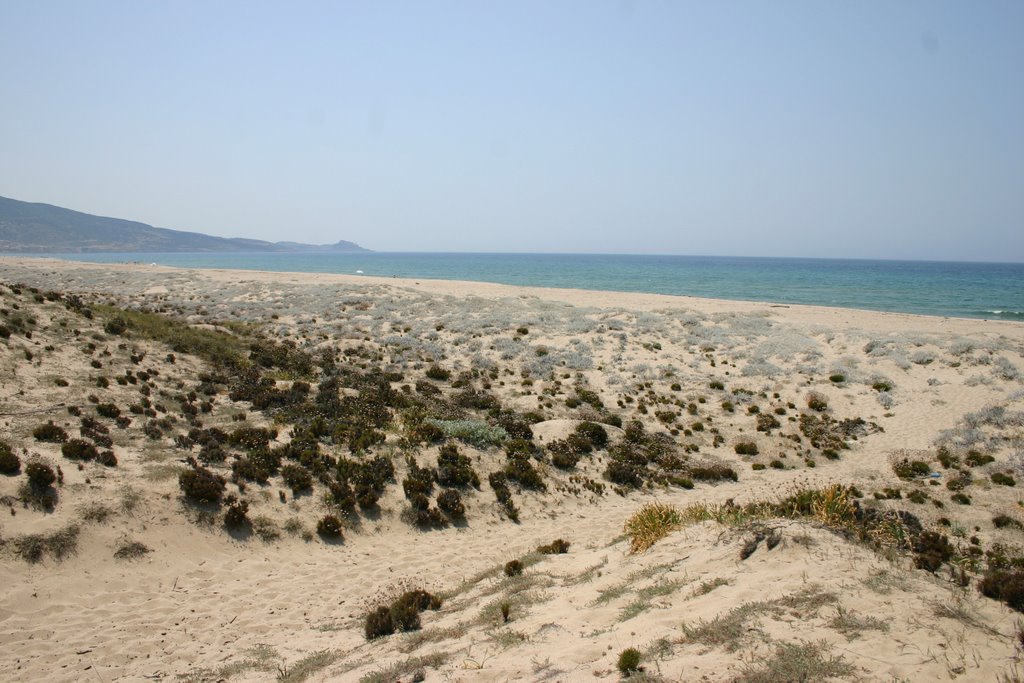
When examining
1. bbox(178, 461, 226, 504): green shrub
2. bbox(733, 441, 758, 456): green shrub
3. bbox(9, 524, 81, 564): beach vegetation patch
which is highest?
bbox(178, 461, 226, 504): green shrub

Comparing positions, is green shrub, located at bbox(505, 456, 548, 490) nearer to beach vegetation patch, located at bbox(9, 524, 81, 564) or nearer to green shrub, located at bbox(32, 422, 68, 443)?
beach vegetation patch, located at bbox(9, 524, 81, 564)

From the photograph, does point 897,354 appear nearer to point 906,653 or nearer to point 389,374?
point 389,374

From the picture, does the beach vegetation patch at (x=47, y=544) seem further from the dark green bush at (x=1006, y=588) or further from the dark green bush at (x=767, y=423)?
the dark green bush at (x=767, y=423)

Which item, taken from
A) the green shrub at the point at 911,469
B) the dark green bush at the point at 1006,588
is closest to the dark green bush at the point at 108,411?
the dark green bush at the point at 1006,588

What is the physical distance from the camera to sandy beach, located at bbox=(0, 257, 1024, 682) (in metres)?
7.71

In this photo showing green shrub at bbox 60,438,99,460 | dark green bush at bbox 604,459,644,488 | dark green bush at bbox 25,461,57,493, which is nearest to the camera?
dark green bush at bbox 25,461,57,493

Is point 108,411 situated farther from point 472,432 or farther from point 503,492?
point 503,492

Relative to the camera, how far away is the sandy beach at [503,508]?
7.71 m

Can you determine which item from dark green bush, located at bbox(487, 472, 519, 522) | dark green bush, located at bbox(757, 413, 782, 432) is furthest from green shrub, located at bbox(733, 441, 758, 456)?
dark green bush, located at bbox(487, 472, 519, 522)

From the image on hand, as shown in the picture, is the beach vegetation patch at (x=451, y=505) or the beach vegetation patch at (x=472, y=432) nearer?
the beach vegetation patch at (x=451, y=505)

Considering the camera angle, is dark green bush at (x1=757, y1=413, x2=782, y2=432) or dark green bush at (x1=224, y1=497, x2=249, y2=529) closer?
dark green bush at (x1=224, y1=497, x2=249, y2=529)

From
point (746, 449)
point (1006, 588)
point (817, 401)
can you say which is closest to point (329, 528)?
point (1006, 588)

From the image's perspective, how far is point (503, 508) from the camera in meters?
16.8

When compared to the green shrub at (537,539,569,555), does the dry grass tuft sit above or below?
above
